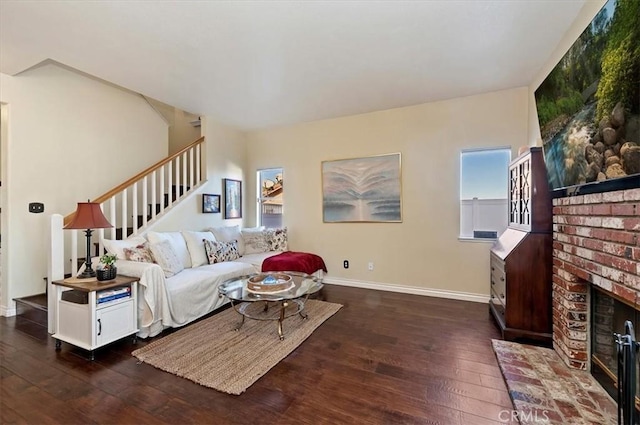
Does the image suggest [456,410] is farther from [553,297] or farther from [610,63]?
[610,63]

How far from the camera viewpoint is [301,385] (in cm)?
194

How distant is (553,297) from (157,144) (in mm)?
5796

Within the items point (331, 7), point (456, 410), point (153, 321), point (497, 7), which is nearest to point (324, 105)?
point (331, 7)

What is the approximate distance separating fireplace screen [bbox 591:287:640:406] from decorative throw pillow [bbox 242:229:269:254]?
153 inches

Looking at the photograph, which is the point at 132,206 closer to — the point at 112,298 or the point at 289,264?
the point at 112,298

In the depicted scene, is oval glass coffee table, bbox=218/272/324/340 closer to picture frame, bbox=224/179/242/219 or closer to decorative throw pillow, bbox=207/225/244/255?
decorative throw pillow, bbox=207/225/244/255

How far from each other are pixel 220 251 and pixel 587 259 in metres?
3.75

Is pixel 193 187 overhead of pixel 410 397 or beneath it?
overhead

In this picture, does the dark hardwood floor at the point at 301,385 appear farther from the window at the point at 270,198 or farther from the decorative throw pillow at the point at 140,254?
the window at the point at 270,198

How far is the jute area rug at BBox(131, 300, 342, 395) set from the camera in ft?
6.64

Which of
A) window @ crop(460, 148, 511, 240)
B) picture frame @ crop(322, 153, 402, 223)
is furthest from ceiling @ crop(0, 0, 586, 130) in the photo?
picture frame @ crop(322, 153, 402, 223)

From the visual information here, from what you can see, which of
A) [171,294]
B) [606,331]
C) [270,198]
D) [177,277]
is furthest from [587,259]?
[270,198]

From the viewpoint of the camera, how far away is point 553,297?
241 centimetres

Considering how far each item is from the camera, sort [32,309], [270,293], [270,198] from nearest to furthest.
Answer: [270,293] < [32,309] < [270,198]
